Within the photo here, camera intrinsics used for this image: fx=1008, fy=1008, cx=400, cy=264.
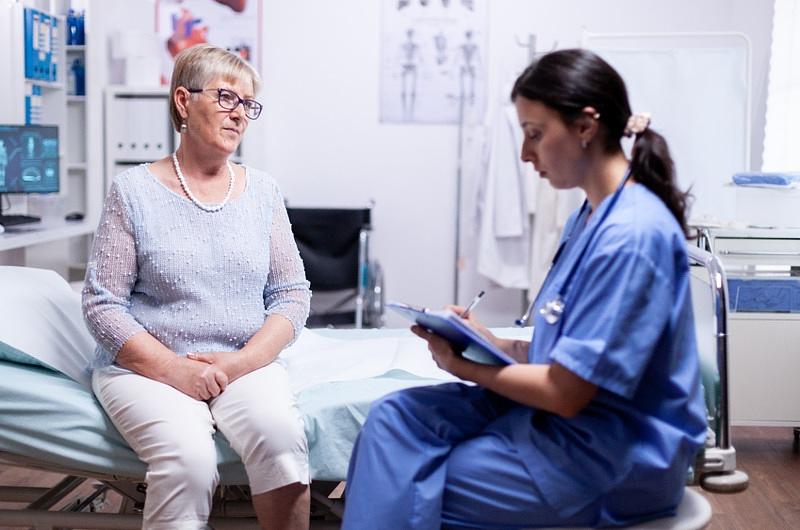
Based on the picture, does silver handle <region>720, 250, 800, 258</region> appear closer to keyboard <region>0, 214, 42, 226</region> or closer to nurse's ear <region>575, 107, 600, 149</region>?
nurse's ear <region>575, 107, 600, 149</region>

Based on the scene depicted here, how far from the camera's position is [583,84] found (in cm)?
139

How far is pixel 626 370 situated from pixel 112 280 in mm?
1052

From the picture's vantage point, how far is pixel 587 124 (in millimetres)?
1405

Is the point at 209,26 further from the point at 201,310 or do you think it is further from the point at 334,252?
the point at 201,310

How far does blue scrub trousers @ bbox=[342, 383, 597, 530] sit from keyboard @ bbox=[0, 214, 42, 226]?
2.47 metres

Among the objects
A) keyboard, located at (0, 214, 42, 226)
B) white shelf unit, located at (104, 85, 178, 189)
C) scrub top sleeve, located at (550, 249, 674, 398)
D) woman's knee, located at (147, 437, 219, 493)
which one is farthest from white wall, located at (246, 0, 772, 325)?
scrub top sleeve, located at (550, 249, 674, 398)

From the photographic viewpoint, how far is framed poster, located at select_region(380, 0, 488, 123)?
4.77 metres

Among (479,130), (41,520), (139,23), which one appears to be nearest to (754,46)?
(479,130)

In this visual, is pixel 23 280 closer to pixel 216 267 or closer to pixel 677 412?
pixel 216 267

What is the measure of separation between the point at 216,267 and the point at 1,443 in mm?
509

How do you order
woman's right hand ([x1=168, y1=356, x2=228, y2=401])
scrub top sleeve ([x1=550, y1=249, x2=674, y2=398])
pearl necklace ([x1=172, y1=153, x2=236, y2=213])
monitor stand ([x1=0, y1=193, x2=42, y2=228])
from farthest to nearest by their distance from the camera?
monitor stand ([x1=0, y1=193, x2=42, y2=228]) → pearl necklace ([x1=172, y1=153, x2=236, y2=213]) → woman's right hand ([x1=168, y1=356, x2=228, y2=401]) → scrub top sleeve ([x1=550, y1=249, x2=674, y2=398])

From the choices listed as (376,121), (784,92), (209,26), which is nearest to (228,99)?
(784,92)

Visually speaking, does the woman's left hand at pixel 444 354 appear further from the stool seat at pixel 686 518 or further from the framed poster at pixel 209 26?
the framed poster at pixel 209 26

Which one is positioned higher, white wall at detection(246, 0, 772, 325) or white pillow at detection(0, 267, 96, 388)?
white wall at detection(246, 0, 772, 325)
